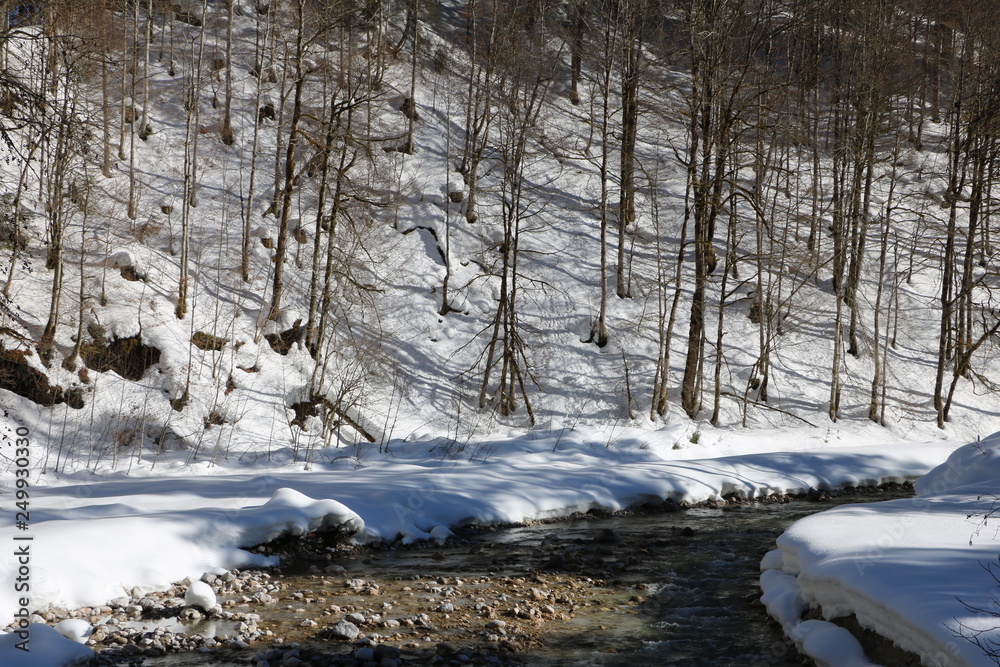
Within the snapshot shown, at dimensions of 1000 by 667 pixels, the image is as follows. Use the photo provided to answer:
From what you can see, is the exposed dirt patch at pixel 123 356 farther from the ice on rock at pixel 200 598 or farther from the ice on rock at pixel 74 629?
the ice on rock at pixel 74 629

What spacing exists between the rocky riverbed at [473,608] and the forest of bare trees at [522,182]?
6.87m

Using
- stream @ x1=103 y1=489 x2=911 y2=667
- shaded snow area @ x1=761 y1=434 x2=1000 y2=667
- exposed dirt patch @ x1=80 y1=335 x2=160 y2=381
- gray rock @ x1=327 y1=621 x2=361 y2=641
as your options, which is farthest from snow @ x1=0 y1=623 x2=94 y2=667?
exposed dirt patch @ x1=80 y1=335 x2=160 y2=381

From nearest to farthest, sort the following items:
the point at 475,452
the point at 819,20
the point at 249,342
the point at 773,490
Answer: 1. the point at 773,490
2. the point at 475,452
3. the point at 249,342
4. the point at 819,20

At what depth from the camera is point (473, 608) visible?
6.86m

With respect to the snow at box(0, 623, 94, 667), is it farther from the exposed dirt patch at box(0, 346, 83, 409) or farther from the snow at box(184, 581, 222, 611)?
the exposed dirt patch at box(0, 346, 83, 409)

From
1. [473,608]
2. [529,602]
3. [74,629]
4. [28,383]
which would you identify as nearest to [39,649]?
[74,629]

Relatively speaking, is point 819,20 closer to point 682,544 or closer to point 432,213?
point 432,213

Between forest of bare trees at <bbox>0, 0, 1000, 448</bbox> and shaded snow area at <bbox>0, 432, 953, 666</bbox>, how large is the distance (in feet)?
9.73

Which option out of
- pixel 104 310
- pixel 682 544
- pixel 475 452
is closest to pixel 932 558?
pixel 682 544

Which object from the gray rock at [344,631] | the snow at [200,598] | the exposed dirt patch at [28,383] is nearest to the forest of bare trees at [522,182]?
the exposed dirt patch at [28,383]

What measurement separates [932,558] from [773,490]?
7.25 meters

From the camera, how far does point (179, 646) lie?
19.0 ft

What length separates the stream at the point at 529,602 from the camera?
19.1 feet

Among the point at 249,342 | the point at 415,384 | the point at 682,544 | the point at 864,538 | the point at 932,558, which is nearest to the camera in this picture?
the point at 932,558
